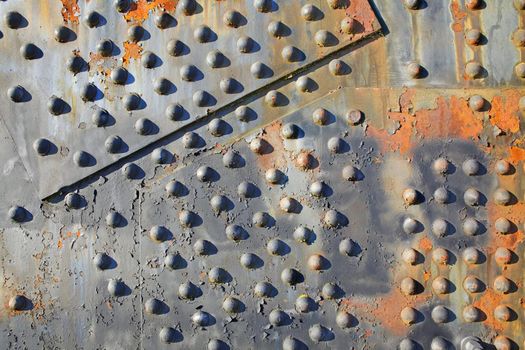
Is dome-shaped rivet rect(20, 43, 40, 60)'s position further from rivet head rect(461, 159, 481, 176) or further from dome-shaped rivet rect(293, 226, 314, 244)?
rivet head rect(461, 159, 481, 176)

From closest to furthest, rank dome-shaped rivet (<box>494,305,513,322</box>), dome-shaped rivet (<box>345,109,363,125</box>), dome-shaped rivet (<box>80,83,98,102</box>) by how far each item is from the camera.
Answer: dome-shaped rivet (<box>494,305,513,322</box>)
dome-shaped rivet (<box>345,109,363,125</box>)
dome-shaped rivet (<box>80,83,98,102</box>)

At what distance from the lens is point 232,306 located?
227 centimetres

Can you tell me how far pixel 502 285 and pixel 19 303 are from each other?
72.2 inches

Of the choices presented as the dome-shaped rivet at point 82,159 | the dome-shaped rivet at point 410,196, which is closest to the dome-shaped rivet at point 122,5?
the dome-shaped rivet at point 82,159

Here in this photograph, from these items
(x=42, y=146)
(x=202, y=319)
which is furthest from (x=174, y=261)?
(x=42, y=146)

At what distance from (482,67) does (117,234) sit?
154 cm

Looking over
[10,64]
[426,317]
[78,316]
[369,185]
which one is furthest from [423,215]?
[10,64]

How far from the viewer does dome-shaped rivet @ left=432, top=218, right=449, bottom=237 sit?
7.32 ft

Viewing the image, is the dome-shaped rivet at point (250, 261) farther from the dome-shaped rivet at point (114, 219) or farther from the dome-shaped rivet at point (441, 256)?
the dome-shaped rivet at point (441, 256)

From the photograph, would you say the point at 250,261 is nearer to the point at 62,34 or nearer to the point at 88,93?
the point at 88,93

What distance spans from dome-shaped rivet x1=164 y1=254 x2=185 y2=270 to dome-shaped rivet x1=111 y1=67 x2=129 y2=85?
28.3 inches

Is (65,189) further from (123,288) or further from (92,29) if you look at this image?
(92,29)

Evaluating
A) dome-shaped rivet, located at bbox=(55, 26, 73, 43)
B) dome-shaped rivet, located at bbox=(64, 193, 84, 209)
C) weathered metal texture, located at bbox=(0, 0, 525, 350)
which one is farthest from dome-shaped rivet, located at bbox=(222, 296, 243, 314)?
dome-shaped rivet, located at bbox=(55, 26, 73, 43)

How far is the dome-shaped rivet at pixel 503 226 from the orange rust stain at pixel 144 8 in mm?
1507
